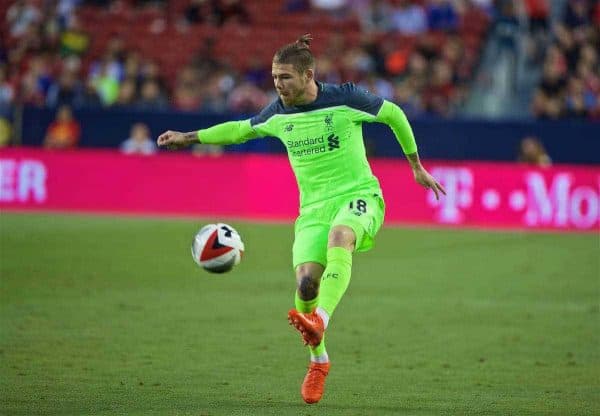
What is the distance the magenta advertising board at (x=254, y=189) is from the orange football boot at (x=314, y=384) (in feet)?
45.6

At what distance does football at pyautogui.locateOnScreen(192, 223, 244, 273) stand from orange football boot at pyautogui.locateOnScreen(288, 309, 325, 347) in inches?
37.9

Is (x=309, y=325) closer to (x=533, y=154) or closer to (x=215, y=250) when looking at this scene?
(x=215, y=250)

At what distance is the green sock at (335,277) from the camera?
8078mm

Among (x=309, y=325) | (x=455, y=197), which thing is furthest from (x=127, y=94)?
(x=309, y=325)

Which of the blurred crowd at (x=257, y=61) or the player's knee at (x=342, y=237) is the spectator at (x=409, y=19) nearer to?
the blurred crowd at (x=257, y=61)

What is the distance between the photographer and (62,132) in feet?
79.9

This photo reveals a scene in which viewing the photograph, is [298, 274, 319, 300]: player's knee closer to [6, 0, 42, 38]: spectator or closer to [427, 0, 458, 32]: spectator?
[427, 0, 458, 32]: spectator

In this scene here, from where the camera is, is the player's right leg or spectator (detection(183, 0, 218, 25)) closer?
the player's right leg

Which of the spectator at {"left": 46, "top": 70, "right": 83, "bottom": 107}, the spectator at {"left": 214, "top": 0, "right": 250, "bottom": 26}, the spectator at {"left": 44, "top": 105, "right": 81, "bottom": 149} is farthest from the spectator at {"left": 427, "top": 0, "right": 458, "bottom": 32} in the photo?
the spectator at {"left": 44, "top": 105, "right": 81, "bottom": 149}

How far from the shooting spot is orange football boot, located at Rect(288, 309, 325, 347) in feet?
24.7

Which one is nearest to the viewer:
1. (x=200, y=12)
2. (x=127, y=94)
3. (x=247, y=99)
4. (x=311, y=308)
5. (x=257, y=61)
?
(x=311, y=308)

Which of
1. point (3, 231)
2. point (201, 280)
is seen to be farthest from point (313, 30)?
point (201, 280)

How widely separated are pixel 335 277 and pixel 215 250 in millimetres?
899

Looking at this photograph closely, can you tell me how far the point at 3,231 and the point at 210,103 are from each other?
7.09 m
